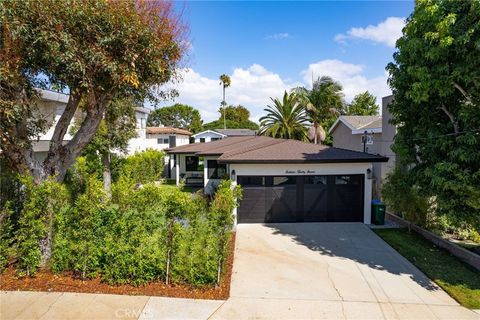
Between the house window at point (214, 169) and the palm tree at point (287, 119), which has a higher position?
the palm tree at point (287, 119)

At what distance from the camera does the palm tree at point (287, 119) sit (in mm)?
27312

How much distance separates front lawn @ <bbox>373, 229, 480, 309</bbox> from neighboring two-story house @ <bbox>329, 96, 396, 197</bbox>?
3.64 meters

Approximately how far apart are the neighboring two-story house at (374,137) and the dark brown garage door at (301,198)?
2.24m

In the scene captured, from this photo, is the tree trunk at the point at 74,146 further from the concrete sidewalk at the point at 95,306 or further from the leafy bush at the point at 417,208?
the leafy bush at the point at 417,208

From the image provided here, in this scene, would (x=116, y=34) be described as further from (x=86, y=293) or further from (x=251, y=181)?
(x=251, y=181)

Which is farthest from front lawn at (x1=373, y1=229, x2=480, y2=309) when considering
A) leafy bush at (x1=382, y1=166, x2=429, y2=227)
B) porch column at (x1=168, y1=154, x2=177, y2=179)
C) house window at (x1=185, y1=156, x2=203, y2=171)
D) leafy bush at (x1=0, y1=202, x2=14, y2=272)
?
porch column at (x1=168, y1=154, x2=177, y2=179)

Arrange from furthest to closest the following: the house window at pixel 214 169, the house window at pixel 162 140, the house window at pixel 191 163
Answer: the house window at pixel 162 140 < the house window at pixel 191 163 < the house window at pixel 214 169

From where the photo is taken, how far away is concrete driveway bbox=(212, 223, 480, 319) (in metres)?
5.87

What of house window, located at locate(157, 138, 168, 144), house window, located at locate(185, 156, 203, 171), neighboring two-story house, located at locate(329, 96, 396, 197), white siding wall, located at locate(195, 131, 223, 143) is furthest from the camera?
white siding wall, located at locate(195, 131, 223, 143)

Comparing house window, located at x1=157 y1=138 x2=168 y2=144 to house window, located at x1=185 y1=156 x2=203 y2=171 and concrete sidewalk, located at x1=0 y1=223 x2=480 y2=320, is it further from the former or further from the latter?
concrete sidewalk, located at x1=0 y1=223 x2=480 y2=320

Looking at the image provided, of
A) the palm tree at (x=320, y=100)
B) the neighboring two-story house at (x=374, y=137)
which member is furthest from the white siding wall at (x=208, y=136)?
the neighboring two-story house at (x=374, y=137)

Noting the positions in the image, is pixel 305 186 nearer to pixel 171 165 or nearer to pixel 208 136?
pixel 171 165

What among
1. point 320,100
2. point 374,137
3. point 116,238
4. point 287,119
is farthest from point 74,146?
point 320,100

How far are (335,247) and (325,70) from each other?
21075 millimetres
